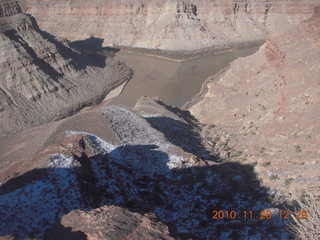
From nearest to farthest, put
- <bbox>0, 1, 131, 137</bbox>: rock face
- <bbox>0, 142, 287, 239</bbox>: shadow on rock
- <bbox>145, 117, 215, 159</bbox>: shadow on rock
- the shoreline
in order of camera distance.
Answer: <bbox>0, 142, 287, 239</bbox>: shadow on rock → <bbox>145, 117, 215, 159</bbox>: shadow on rock → <bbox>0, 1, 131, 137</bbox>: rock face → the shoreline

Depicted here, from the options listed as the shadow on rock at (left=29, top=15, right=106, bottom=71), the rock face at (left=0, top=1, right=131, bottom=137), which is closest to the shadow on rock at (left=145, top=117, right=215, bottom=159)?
the rock face at (left=0, top=1, right=131, bottom=137)

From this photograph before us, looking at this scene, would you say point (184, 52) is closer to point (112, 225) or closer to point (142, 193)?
point (142, 193)

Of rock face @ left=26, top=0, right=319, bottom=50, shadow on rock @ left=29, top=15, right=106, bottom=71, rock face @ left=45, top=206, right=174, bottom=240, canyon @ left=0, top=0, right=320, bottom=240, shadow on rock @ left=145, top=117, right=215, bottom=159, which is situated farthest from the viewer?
rock face @ left=26, top=0, right=319, bottom=50

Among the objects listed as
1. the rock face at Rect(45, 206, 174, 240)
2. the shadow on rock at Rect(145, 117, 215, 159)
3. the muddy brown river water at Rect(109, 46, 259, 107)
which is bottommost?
the muddy brown river water at Rect(109, 46, 259, 107)

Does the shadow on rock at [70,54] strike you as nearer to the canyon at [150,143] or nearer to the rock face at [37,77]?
the rock face at [37,77]

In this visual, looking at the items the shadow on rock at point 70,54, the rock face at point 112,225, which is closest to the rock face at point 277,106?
the rock face at point 112,225

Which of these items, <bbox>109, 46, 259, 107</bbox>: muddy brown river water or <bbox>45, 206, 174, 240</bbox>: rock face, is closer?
<bbox>45, 206, 174, 240</bbox>: rock face
